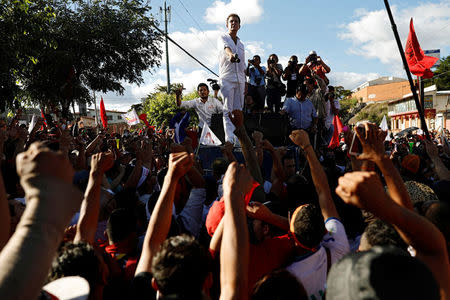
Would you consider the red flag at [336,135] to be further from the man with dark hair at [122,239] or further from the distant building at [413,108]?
the distant building at [413,108]

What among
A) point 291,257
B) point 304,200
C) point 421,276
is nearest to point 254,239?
point 291,257

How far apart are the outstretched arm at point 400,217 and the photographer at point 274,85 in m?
7.40

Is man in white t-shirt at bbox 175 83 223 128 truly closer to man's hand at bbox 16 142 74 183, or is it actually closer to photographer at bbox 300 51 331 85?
photographer at bbox 300 51 331 85

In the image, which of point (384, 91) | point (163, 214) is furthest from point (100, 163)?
point (384, 91)

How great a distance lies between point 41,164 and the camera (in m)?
0.97

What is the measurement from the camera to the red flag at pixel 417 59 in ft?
22.0

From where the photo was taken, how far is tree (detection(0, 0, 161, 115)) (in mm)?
18612

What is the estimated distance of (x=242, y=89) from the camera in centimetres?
669

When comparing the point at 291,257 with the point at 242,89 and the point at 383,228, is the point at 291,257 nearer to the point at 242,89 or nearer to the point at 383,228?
the point at 383,228

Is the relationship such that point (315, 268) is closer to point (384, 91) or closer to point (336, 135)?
point (336, 135)

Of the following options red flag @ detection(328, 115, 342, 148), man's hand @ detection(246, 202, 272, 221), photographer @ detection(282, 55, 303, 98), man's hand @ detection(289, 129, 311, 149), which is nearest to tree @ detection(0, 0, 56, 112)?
photographer @ detection(282, 55, 303, 98)

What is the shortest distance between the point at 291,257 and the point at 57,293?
4.06 ft

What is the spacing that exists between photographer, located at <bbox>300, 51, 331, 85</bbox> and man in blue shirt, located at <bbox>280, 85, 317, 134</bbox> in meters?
1.06

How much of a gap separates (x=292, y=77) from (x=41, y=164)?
8033 millimetres
